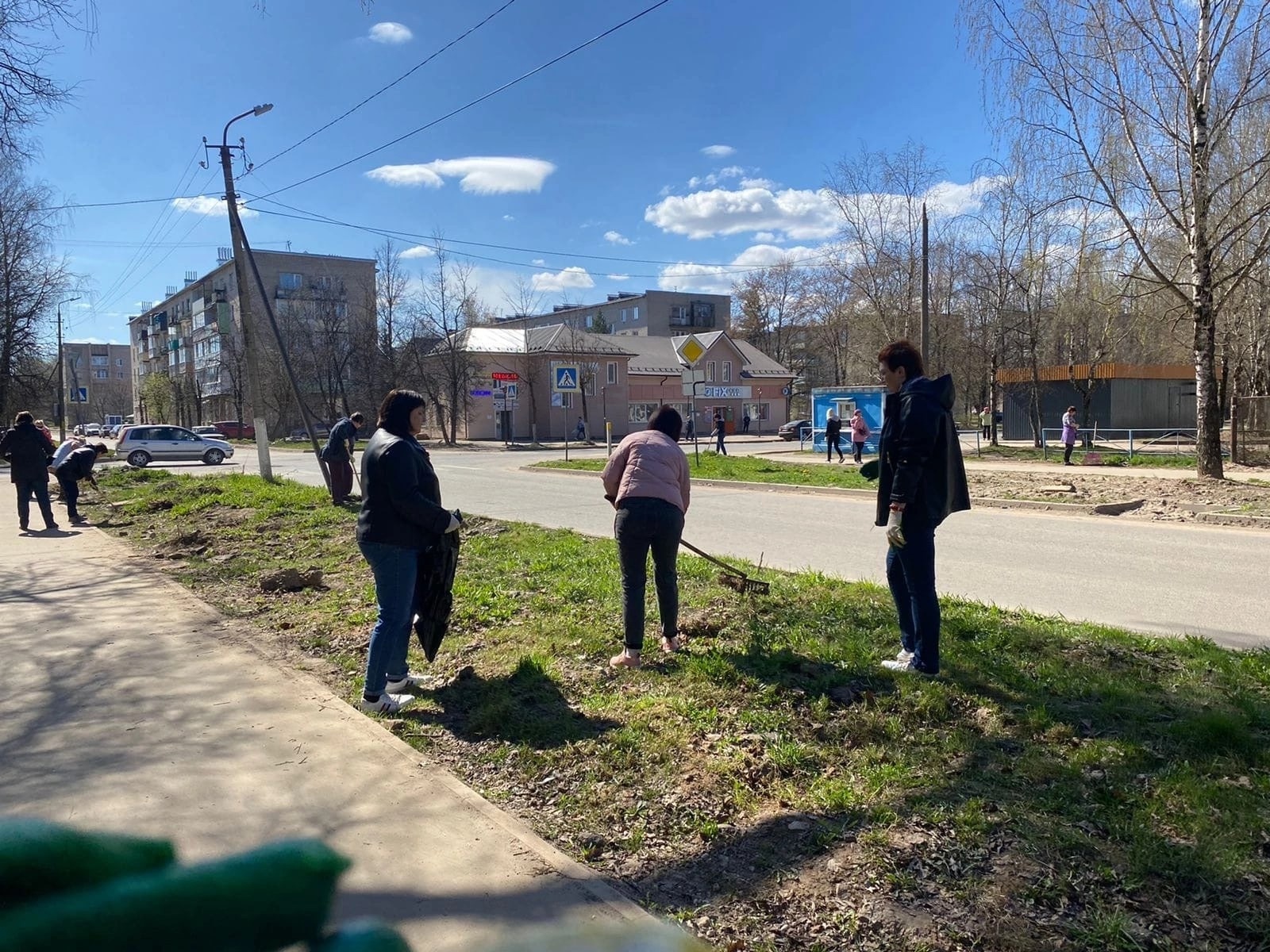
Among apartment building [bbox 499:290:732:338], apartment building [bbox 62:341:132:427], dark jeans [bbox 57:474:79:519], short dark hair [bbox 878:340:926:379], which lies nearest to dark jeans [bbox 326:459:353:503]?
dark jeans [bbox 57:474:79:519]

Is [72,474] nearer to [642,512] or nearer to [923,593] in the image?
[642,512]

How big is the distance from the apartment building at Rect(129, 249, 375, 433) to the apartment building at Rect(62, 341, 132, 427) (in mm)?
12108

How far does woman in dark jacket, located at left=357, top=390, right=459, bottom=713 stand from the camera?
4570mm

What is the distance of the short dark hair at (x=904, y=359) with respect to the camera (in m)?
4.77

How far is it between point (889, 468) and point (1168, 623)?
125 inches

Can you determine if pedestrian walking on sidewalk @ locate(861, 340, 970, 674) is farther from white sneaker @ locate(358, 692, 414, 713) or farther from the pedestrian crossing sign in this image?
the pedestrian crossing sign

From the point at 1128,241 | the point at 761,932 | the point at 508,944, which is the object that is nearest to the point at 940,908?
the point at 761,932

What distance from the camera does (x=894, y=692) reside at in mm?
4359

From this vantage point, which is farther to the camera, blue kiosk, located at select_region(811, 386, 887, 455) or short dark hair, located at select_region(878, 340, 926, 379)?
blue kiosk, located at select_region(811, 386, 887, 455)

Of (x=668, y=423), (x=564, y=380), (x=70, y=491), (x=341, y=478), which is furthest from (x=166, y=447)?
(x=668, y=423)

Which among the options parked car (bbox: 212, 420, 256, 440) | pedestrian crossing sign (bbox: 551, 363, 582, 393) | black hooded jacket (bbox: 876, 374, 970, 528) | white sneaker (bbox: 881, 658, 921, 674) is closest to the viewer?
black hooded jacket (bbox: 876, 374, 970, 528)

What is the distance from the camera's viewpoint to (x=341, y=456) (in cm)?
1352

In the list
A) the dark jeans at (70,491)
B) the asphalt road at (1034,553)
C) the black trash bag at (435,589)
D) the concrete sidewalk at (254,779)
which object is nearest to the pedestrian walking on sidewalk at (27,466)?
the dark jeans at (70,491)

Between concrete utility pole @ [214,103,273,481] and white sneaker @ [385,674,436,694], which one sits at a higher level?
concrete utility pole @ [214,103,273,481]
